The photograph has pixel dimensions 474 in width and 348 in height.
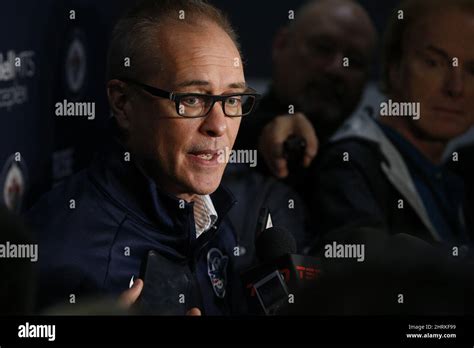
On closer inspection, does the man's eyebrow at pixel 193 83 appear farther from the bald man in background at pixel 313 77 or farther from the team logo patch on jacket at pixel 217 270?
the team logo patch on jacket at pixel 217 270

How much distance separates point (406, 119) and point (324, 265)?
575 millimetres


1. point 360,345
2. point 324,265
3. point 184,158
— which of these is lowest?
point 360,345

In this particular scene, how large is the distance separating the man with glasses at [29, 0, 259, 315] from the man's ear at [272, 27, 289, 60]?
0.14m

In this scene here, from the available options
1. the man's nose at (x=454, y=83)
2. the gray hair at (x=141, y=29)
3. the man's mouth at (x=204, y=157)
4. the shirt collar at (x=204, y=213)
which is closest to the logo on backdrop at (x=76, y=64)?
the gray hair at (x=141, y=29)

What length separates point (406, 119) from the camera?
125 inches

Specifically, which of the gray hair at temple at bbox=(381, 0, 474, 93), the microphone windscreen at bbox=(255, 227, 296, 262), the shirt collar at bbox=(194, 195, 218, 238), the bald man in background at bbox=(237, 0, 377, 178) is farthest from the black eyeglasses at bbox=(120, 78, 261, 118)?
the gray hair at temple at bbox=(381, 0, 474, 93)

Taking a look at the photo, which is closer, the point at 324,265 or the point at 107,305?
the point at 107,305

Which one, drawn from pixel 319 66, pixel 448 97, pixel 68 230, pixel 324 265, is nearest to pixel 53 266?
pixel 68 230

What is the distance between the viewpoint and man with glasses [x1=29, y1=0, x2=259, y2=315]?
297cm

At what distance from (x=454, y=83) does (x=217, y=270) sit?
1.02 metres

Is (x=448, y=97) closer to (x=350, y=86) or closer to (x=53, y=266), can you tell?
(x=350, y=86)

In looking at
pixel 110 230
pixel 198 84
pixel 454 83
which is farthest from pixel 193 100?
pixel 454 83

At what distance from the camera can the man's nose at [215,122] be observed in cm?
300

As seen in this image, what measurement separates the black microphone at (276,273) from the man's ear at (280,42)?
1.89ft
